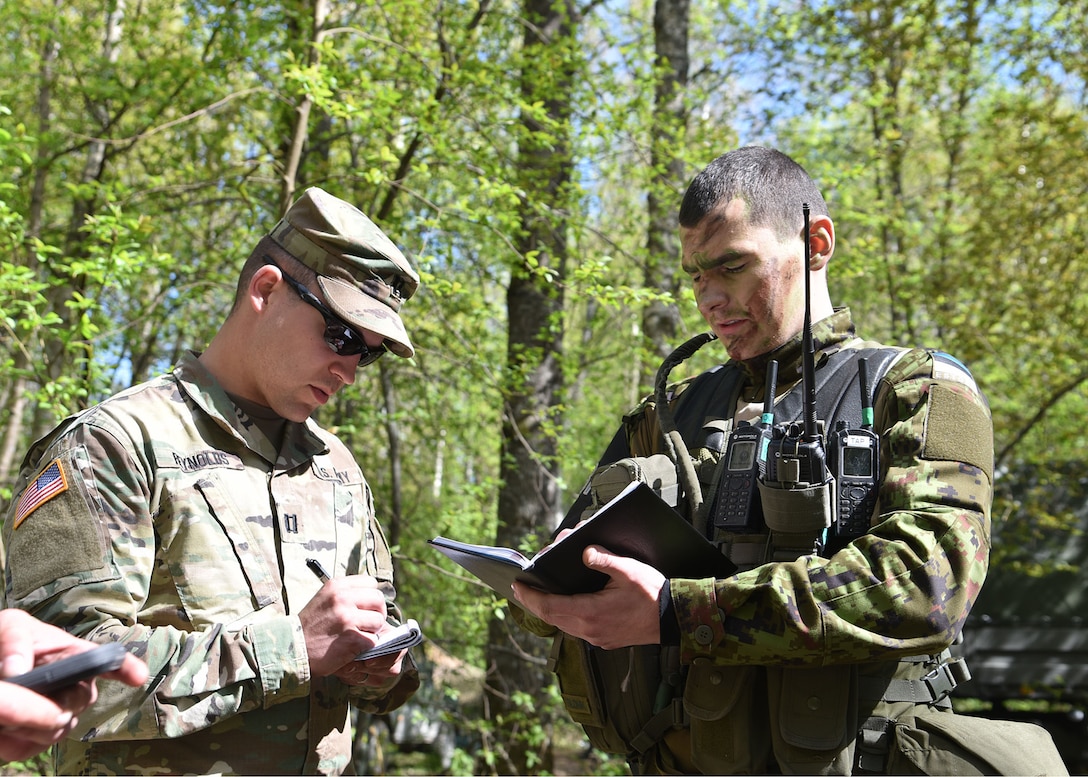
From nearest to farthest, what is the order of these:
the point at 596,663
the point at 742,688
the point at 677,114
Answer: the point at 742,688, the point at 596,663, the point at 677,114

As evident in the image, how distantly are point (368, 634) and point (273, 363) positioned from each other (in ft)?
2.52

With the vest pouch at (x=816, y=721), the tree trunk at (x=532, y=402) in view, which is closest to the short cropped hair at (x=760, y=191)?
the vest pouch at (x=816, y=721)

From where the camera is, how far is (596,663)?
2.37m

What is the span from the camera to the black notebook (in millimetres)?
1891

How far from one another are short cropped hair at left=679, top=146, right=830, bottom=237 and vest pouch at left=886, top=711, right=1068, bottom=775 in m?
1.21

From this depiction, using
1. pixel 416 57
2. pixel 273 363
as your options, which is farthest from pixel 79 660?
pixel 416 57

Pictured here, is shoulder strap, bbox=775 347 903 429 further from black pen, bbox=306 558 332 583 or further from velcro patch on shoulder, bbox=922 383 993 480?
black pen, bbox=306 558 332 583

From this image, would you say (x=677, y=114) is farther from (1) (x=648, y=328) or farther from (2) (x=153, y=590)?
(2) (x=153, y=590)

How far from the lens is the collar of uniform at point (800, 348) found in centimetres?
240

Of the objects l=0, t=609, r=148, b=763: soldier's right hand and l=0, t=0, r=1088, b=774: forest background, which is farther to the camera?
l=0, t=0, r=1088, b=774: forest background

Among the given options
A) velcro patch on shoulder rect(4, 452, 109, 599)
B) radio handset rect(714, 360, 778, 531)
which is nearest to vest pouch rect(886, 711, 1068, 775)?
radio handset rect(714, 360, 778, 531)

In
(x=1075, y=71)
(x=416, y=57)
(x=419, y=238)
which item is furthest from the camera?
(x=1075, y=71)

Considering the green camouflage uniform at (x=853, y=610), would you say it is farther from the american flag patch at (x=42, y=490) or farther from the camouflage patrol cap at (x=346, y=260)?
the american flag patch at (x=42, y=490)

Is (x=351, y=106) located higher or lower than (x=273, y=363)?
higher
